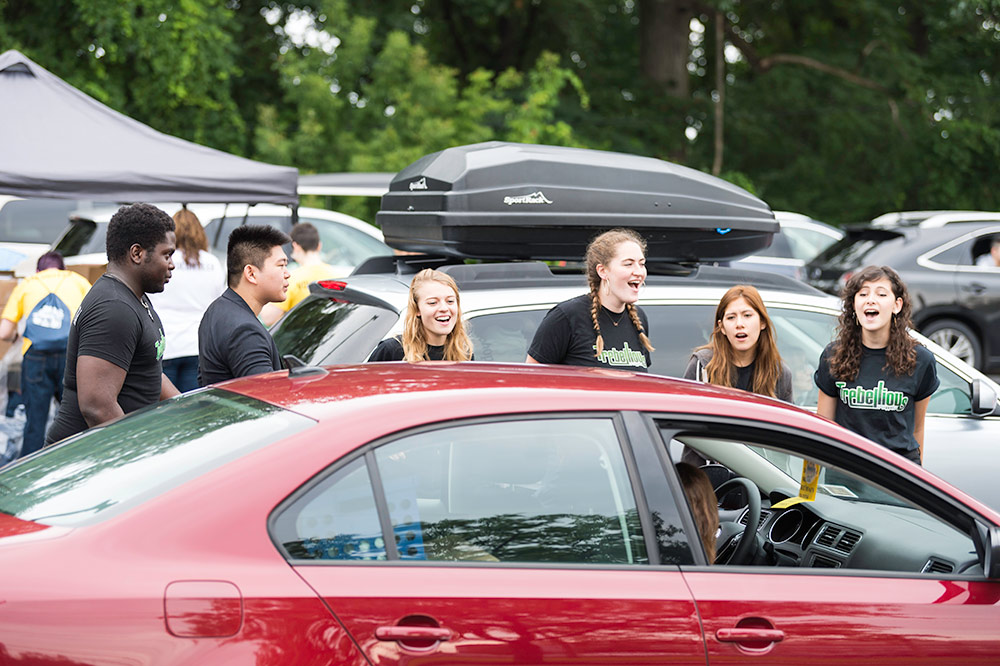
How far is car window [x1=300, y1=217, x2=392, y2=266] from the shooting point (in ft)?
41.1

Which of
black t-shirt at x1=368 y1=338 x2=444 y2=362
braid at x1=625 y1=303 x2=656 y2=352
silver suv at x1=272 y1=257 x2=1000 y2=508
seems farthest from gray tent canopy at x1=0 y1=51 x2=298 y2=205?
braid at x1=625 y1=303 x2=656 y2=352

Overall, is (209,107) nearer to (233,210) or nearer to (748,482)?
(233,210)

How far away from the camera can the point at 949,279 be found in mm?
12461

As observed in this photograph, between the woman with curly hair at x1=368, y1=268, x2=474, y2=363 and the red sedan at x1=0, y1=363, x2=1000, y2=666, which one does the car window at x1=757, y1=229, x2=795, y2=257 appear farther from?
the red sedan at x1=0, y1=363, x2=1000, y2=666

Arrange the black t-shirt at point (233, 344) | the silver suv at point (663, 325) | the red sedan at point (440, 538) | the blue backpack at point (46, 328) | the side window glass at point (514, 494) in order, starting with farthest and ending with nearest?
1. the blue backpack at point (46, 328)
2. the silver suv at point (663, 325)
3. the black t-shirt at point (233, 344)
4. the side window glass at point (514, 494)
5. the red sedan at point (440, 538)

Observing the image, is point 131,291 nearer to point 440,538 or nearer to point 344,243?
point 440,538

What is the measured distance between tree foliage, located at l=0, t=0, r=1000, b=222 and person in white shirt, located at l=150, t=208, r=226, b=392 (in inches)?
387

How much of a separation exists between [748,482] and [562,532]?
128 cm

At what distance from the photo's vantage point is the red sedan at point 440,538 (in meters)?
2.47

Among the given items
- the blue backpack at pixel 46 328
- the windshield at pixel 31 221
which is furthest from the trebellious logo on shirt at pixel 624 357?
the windshield at pixel 31 221

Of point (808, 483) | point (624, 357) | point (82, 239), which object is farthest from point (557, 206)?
point (82, 239)

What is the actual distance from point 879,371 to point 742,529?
4.68 feet

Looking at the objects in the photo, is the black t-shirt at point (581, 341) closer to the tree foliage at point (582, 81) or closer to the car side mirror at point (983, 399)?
the car side mirror at point (983, 399)

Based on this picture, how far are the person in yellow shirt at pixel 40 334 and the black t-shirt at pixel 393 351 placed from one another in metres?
3.04
